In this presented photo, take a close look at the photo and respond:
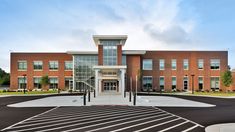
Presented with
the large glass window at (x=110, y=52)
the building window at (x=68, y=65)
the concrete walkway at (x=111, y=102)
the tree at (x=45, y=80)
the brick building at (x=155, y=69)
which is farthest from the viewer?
the building window at (x=68, y=65)

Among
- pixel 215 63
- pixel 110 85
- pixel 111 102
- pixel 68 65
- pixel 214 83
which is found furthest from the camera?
pixel 68 65

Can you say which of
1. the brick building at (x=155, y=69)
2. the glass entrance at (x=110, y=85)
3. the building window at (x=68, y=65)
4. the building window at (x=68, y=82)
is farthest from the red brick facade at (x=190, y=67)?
the building window at (x=68, y=82)

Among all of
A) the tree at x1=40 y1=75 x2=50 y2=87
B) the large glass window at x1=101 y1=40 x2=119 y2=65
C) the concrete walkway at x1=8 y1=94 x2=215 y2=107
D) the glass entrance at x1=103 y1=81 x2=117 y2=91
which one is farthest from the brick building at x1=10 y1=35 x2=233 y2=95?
the concrete walkway at x1=8 y1=94 x2=215 y2=107

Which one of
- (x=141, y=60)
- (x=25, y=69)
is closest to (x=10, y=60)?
(x=25, y=69)

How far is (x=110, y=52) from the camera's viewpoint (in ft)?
167

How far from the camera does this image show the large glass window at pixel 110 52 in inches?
1958

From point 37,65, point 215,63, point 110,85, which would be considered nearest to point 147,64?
point 110,85

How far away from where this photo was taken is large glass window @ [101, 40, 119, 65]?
163 feet

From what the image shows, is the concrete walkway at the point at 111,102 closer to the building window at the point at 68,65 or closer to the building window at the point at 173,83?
the building window at the point at 173,83

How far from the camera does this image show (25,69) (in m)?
59.8

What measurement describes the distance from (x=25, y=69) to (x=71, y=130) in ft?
176

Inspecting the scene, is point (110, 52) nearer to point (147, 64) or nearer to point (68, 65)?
point (147, 64)

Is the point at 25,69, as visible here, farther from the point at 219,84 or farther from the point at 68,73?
the point at 219,84

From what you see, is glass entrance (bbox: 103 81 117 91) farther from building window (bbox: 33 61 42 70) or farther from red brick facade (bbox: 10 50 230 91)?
building window (bbox: 33 61 42 70)
